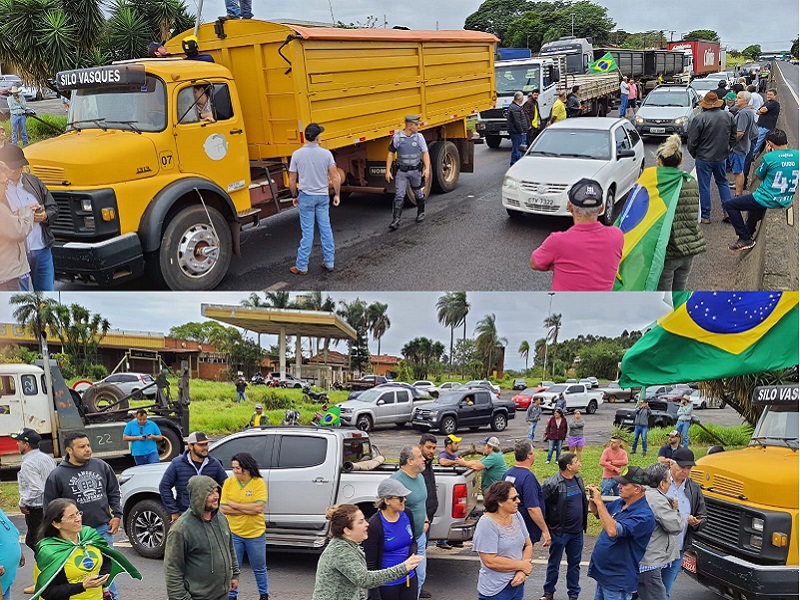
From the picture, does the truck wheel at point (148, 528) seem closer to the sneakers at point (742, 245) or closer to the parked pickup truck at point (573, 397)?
the sneakers at point (742, 245)

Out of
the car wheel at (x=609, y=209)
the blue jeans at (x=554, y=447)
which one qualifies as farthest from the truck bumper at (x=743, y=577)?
the blue jeans at (x=554, y=447)

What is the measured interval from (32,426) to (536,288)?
8020 millimetres

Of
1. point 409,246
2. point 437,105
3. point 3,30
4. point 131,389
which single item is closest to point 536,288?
point 409,246

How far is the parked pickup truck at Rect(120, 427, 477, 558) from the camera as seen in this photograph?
695 cm

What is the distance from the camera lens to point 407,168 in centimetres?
1059

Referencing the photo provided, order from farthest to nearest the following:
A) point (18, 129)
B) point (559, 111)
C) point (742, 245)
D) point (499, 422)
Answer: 1. point (559, 111)
2. point (499, 422)
3. point (18, 129)
4. point (742, 245)

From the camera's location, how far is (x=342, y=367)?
13477 millimetres

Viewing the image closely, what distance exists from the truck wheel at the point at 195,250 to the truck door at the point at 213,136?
54 cm

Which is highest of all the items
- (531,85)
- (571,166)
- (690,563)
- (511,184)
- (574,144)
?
(531,85)

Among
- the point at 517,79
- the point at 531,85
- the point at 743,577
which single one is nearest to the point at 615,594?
the point at 743,577

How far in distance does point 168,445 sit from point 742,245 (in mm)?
9174

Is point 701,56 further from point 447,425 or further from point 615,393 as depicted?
point 447,425

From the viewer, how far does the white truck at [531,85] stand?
59.0 ft

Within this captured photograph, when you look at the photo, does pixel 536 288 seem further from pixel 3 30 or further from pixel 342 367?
pixel 3 30
